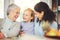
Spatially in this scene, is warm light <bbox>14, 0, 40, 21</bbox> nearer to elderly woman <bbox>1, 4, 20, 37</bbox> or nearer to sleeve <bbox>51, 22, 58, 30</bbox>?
elderly woman <bbox>1, 4, 20, 37</bbox>

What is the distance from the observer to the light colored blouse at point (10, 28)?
4.59ft

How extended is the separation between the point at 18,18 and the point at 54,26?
301mm

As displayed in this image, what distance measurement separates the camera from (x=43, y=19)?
1.38 metres

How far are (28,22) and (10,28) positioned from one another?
0.16 meters

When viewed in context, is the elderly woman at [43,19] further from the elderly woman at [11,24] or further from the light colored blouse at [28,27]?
the elderly woman at [11,24]

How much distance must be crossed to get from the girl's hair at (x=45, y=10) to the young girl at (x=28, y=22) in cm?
6

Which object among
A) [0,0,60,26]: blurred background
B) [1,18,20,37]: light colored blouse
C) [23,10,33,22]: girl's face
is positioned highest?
[0,0,60,26]: blurred background

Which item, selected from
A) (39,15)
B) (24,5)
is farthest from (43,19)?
(24,5)

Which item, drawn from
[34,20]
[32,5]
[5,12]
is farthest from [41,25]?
[5,12]

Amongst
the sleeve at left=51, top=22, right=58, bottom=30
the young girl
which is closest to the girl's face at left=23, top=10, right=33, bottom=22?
the young girl

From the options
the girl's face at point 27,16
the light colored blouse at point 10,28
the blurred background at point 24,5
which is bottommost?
the light colored blouse at point 10,28

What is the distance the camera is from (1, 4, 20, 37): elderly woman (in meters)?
1.40

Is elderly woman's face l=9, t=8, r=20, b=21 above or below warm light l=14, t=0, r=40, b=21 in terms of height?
below

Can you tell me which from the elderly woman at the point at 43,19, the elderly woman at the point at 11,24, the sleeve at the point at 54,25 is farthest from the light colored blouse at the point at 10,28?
the sleeve at the point at 54,25
